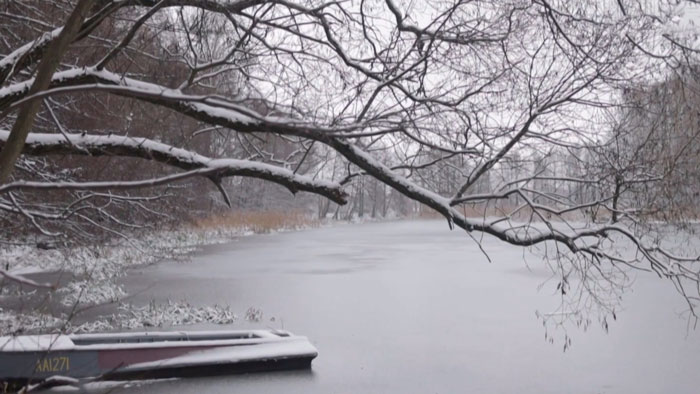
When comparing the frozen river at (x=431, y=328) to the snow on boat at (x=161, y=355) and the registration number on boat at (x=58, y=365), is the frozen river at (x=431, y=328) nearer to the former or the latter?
the snow on boat at (x=161, y=355)

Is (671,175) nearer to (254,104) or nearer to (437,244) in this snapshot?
(254,104)

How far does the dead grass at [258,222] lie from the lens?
3206 centimetres

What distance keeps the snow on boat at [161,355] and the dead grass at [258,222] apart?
20125 mm

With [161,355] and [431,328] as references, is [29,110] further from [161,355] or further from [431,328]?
[431,328]

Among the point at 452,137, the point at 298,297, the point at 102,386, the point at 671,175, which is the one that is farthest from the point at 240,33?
the point at 298,297

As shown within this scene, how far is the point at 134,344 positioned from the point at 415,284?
9.70 metres

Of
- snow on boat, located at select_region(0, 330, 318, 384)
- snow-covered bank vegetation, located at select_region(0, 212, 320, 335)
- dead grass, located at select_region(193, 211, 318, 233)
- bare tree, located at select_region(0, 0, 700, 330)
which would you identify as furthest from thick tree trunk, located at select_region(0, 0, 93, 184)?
dead grass, located at select_region(193, 211, 318, 233)

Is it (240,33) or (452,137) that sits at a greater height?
(240,33)

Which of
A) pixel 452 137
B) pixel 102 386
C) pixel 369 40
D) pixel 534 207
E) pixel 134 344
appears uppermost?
pixel 369 40

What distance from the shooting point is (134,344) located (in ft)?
28.0

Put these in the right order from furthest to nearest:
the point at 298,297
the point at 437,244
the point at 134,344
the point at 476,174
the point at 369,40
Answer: the point at 437,244 → the point at 298,297 → the point at 134,344 → the point at 369,40 → the point at 476,174

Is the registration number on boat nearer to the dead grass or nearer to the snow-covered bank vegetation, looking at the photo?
the snow-covered bank vegetation

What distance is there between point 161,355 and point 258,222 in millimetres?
27874

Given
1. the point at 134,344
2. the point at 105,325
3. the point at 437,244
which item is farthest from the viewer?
the point at 437,244
